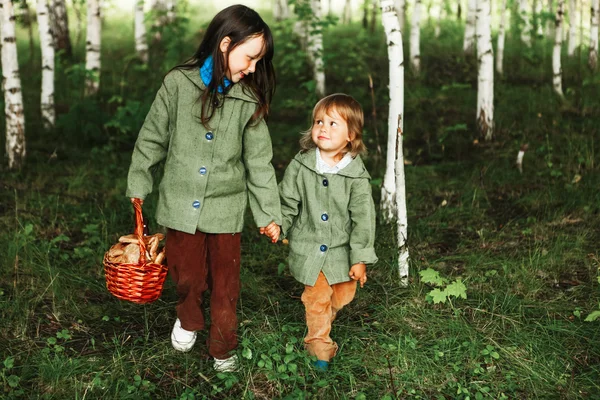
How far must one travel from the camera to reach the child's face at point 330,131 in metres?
3.30

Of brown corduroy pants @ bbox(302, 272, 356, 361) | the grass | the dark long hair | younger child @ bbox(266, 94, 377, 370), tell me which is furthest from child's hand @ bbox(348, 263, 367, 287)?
the dark long hair

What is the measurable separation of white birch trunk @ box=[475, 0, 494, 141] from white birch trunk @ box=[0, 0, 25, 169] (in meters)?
5.54

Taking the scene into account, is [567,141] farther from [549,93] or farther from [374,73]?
[374,73]

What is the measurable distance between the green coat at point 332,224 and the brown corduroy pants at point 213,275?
14.3 inches

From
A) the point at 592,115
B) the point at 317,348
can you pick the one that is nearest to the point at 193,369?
the point at 317,348

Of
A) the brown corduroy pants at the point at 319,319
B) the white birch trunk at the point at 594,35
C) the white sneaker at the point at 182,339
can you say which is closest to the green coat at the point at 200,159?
the brown corduroy pants at the point at 319,319

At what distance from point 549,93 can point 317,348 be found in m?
7.23

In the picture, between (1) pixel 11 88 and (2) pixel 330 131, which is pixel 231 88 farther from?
(1) pixel 11 88

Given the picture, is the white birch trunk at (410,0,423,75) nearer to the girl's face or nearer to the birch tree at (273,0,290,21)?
the birch tree at (273,0,290,21)

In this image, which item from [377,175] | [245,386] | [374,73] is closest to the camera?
[245,386]

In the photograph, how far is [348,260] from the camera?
135 inches

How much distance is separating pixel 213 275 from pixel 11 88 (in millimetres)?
4727

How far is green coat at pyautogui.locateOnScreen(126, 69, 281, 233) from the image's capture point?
324 centimetres

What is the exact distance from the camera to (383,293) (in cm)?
414
